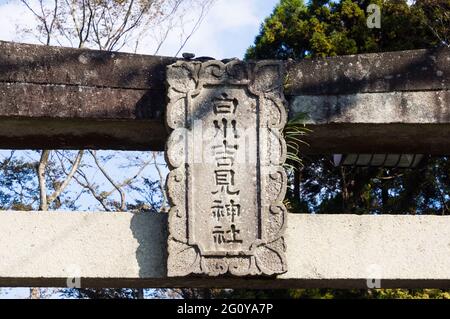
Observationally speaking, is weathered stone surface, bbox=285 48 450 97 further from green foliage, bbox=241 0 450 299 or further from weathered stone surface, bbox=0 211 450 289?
green foliage, bbox=241 0 450 299

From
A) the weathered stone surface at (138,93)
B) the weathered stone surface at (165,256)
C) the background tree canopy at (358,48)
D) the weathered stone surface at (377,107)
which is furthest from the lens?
the background tree canopy at (358,48)

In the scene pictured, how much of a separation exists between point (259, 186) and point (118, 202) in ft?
36.3

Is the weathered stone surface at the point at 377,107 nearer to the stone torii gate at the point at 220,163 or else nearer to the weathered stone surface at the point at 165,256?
the stone torii gate at the point at 220,163

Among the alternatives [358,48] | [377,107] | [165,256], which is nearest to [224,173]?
[165,256]

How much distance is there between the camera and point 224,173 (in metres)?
4.41

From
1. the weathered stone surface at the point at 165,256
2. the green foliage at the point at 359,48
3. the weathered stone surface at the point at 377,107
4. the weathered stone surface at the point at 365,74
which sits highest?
the green foliage at the point at 359,48

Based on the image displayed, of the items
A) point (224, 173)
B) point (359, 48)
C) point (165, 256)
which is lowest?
point (165, 256)

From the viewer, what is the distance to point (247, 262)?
437 cm

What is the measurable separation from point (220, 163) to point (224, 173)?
5 cm

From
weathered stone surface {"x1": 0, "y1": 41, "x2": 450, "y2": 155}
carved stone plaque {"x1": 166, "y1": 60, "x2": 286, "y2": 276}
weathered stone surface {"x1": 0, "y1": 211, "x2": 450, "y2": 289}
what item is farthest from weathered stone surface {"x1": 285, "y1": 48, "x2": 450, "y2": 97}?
weathered stone surface {"x1": 0, "y1": 211, "x2": 450, "y2": 289}

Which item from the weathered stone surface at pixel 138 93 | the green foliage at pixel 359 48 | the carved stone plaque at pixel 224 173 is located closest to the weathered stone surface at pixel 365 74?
the weathered stone surface at pixel 138 93

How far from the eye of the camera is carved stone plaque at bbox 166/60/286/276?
4.36 meters

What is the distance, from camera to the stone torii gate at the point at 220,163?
172 inches

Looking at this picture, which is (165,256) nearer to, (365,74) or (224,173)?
(224,173)
